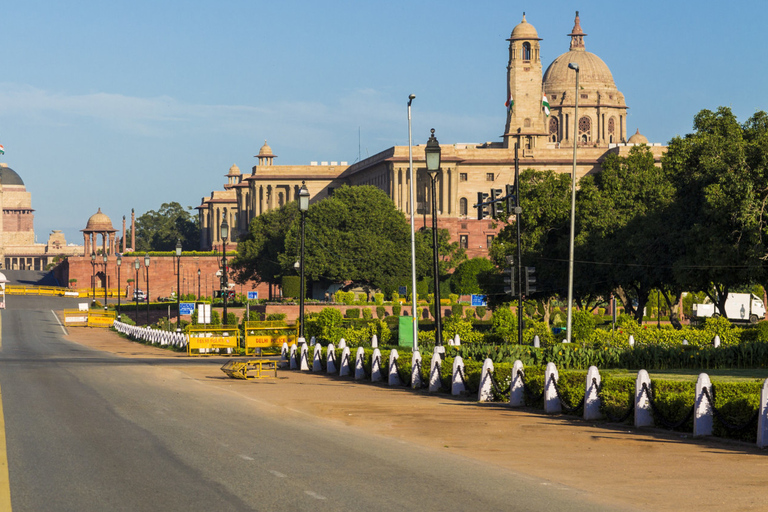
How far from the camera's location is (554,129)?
175 metres

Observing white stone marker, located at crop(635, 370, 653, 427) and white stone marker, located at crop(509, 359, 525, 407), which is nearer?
white stone marker, located at crop(635, 370, 653, 427)

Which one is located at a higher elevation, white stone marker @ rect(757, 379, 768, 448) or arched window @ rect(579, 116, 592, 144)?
arched window @ rect(579, 116, 592, 144)

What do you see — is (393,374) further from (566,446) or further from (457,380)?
(566,446)

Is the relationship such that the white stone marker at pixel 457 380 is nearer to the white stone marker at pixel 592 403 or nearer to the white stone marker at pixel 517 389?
the white stone marker at pixel 517 389

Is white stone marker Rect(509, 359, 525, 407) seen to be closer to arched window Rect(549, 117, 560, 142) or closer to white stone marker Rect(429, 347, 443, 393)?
white stone marker Rect(429, 347, 443, 393)

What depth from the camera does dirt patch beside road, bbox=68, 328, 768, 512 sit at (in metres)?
11.4

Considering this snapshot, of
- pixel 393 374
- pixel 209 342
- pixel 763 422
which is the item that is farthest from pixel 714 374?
pixel 209 342

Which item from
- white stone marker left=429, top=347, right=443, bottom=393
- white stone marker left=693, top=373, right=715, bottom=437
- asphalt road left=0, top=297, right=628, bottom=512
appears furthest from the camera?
white stone marker left=429, top=347, right=443, bottom=393

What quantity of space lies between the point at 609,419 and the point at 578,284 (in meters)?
38.3

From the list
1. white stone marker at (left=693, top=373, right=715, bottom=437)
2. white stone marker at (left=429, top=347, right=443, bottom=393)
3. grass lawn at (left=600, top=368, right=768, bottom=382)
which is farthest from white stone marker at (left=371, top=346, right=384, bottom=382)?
white stone marker at (left=693, top=373, right=715, bottom=437)

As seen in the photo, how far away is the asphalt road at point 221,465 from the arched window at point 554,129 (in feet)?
515

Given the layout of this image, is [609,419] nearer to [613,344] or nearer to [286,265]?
[613,344]

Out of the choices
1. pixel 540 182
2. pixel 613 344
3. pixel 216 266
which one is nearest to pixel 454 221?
pixel 216 266

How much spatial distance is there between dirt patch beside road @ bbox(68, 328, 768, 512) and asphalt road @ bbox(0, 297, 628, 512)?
→ 58 cm
